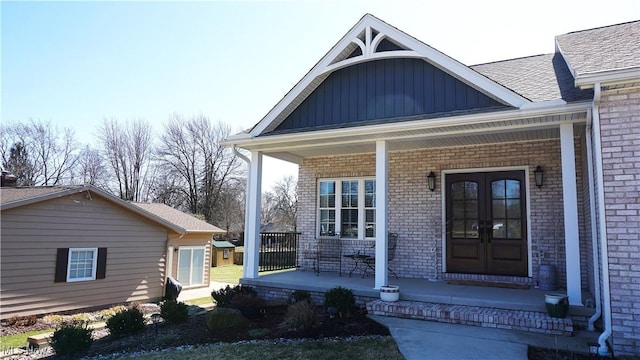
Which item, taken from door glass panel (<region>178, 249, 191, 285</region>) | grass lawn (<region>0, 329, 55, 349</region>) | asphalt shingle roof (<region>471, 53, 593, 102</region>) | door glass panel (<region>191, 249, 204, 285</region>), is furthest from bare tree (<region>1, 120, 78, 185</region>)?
asphalt shingle roof (<region>471, 53, 593, 102</region>)

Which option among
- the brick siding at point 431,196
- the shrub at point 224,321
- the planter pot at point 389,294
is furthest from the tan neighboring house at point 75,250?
the planter pot at point 389,294

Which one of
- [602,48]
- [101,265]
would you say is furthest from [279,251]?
[602,48]

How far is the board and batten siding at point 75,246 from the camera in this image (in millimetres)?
9227

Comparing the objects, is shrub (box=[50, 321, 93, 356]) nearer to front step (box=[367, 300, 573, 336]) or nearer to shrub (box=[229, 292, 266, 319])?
shrub (box=[229, 292, 266, 319])

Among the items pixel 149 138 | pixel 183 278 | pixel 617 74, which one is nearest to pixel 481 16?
pixel 617 74

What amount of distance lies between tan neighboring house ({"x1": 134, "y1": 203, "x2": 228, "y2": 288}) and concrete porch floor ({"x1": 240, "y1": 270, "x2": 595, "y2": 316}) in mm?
6701

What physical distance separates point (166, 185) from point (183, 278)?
55.7ft

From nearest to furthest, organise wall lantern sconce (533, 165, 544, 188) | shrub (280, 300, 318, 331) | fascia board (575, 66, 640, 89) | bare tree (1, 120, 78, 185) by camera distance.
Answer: fascia board (575, 66, 640, 89)
shrub (280, 300, 318, 331)
wall lantern sconce (533, 165, 544, 188)
bare tree (1, 120, 78, 185)

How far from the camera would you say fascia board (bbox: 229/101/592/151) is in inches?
209

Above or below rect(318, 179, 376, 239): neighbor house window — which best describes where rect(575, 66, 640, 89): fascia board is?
above

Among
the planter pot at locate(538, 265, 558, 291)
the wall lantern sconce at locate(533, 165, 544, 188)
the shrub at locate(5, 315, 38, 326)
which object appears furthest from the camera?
the shrub at locate(5, 315, 38, 326)

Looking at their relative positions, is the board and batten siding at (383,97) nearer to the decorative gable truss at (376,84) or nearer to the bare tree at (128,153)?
the decorative gable truss at (376,84)

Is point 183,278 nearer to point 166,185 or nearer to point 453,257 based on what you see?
point 453,257

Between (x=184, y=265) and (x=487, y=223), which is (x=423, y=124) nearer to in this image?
(x=487, y=223)
